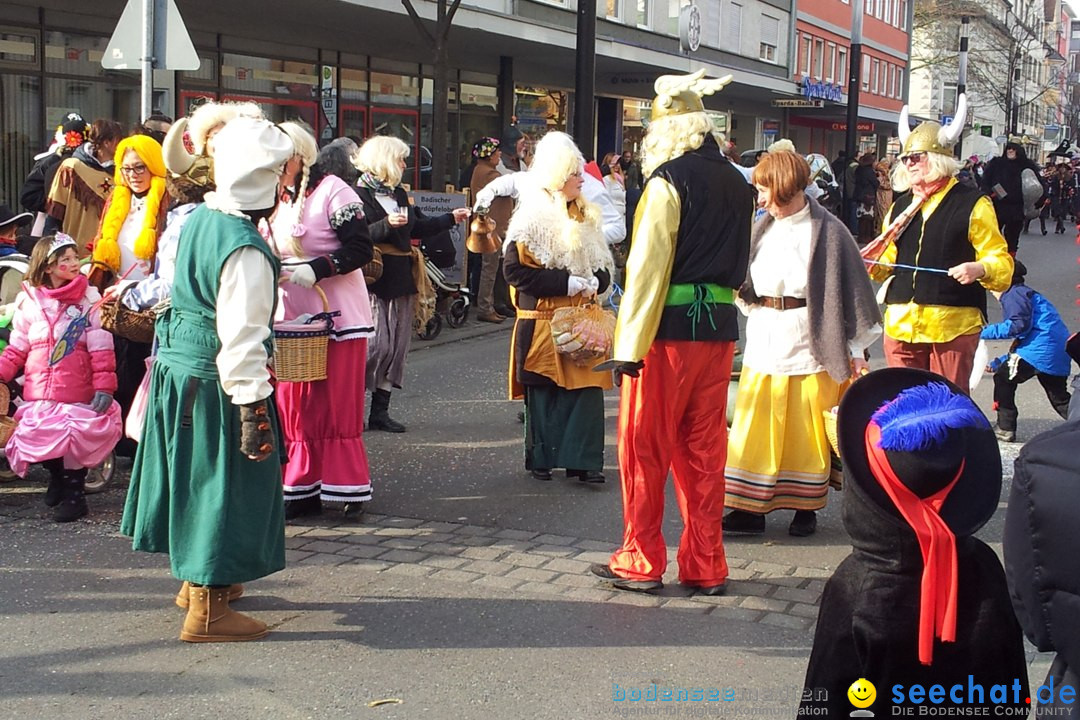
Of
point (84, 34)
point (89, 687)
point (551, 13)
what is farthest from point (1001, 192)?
point (89, 687)

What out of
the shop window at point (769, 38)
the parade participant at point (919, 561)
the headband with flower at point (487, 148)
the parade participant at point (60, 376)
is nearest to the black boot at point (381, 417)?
the parade participant at point (60, 376)

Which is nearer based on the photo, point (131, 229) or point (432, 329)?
point (131, 229)

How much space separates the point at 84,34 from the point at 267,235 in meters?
10.7

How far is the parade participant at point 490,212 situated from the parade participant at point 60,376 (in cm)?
713

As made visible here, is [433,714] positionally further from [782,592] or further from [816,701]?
[782,592]

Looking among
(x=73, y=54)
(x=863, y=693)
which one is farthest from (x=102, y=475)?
(x=73, y=54)

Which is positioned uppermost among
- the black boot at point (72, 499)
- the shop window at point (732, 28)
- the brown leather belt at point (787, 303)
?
the shop window at point (732, 28)

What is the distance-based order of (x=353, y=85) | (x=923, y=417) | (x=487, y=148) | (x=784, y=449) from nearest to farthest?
(x=923, y=417) < (x=784, y=449) < (x=487, y=148) < (x=353, y=85)

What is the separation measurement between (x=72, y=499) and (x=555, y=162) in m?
3.01

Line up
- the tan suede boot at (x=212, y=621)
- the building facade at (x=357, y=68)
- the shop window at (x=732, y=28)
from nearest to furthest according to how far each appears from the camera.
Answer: the tan suede boot at (x=212, y=621) → the building facade at (x=357, y=68) → the shop window at (x=732, y=28)

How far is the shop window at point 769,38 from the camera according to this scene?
1565 inches

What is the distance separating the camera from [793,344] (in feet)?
20.7

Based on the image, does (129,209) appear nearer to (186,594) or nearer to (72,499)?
(72,499)

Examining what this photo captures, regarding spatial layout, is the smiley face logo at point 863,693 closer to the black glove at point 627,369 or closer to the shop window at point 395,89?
the black glove at point 627,369
